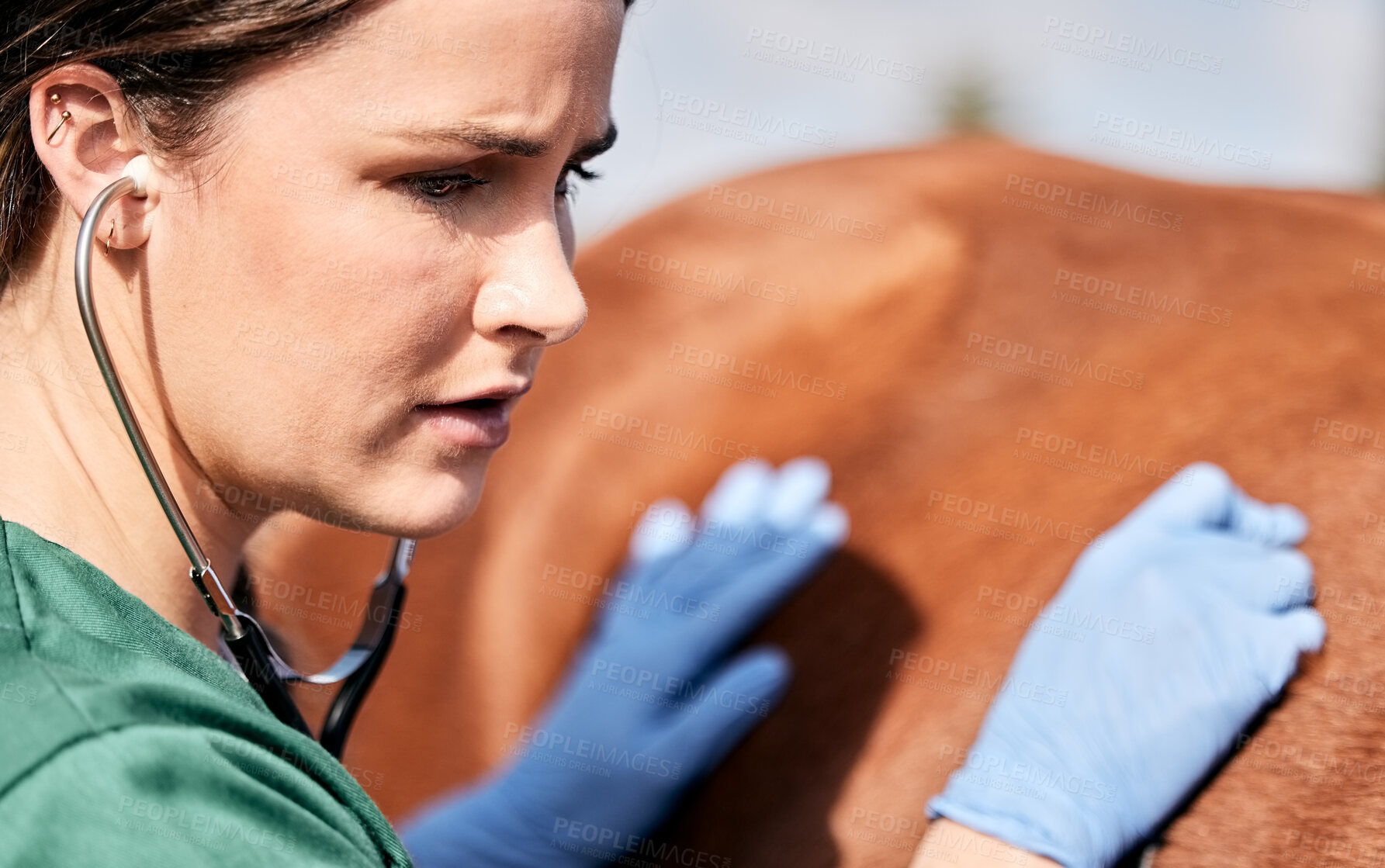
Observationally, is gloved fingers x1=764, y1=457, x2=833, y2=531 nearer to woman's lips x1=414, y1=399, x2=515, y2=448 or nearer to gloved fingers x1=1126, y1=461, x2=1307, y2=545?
gloved fingers x1=1126, y1=461, x2=1307, y2=545

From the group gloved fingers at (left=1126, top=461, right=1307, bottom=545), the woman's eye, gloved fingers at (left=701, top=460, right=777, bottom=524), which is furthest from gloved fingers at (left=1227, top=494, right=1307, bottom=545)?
the woman's eye

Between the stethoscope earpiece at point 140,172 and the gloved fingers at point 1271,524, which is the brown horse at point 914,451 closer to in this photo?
the gloved fingers at point 1271,524

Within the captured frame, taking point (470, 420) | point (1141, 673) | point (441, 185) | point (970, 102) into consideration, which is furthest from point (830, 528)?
point (970, 102)

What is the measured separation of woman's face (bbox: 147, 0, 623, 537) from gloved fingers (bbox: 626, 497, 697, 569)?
736 mm

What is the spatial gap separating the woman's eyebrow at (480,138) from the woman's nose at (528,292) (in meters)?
0.06

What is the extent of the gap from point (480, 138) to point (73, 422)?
0.40 metres

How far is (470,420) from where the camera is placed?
32.3 inches

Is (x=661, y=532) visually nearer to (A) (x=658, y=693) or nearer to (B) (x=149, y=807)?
(A) (x=658, y=693)

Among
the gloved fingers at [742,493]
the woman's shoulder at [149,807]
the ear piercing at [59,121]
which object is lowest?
the gloved fingers at [742,493]

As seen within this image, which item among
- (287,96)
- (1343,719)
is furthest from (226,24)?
(1343,719)

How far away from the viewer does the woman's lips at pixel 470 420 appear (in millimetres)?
806

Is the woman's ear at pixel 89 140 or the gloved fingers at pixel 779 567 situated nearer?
the woman's ear at pixel 89 140

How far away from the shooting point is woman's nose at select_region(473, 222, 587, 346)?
75 cm

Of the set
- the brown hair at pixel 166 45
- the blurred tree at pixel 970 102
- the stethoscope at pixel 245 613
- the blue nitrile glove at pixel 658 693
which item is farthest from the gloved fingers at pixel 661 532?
the blurred tree at pixel 970 102
